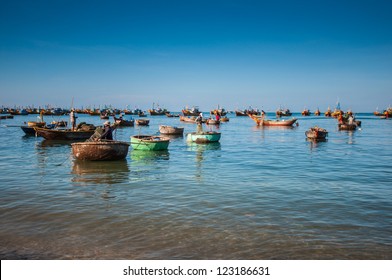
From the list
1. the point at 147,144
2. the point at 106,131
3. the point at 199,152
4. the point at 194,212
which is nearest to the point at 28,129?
the point at 147,144

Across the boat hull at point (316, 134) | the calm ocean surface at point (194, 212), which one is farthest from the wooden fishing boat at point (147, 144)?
the boat hull at point (316, 134)

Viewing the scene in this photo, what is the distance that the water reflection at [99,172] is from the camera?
41.9 ft

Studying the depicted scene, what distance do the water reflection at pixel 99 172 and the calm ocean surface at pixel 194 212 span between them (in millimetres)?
47

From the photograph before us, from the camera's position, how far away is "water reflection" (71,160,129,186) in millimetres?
12774

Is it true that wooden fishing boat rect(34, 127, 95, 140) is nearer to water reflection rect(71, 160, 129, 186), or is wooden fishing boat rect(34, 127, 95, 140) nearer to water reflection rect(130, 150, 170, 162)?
water reflection rect(130, 150, 170, 162)

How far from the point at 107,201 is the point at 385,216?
25.3ft

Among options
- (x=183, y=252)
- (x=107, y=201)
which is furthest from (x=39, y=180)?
(x=183, y=252)

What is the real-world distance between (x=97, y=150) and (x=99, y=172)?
7.78 feet

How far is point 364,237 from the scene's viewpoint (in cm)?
706

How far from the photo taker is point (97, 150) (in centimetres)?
1673

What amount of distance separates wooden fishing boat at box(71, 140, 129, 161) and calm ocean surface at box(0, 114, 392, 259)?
2.64 feet

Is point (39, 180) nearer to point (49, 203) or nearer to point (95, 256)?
point (49, 203)

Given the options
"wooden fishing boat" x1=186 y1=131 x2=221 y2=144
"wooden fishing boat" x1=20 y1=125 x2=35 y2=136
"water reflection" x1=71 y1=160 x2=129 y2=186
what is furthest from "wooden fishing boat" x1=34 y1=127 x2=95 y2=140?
"water reflection" x1=71 y1=160 x2=129 y2=186

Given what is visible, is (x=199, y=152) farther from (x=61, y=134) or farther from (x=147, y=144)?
(x=61, y=134)
